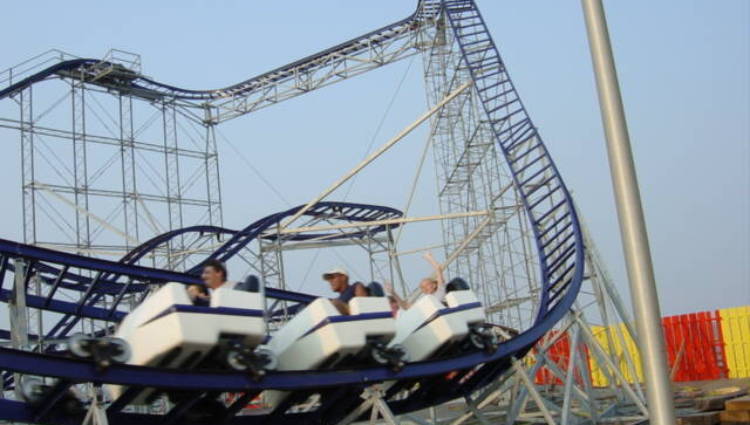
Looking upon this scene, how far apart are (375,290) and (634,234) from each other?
423cm

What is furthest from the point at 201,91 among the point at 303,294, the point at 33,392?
the point at 33,392

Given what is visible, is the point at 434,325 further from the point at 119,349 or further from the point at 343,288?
the point at 119,349

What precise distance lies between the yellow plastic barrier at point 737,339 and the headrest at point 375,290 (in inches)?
462

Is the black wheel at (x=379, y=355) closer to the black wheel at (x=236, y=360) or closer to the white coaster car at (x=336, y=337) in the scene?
the white coaster car at (x=336, y=337)

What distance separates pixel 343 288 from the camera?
8289 mm

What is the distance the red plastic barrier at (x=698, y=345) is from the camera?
18.4 m

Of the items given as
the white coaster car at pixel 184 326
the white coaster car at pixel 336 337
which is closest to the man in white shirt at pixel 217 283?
the white coaster car at pixel 184 326

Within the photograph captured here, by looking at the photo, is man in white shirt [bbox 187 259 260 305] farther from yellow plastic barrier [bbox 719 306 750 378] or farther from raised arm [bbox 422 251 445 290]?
yellow plastic barrier [bbox 719 306 750 378]

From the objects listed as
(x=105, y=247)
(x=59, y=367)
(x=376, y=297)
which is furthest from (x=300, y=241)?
(x=59, y=367)

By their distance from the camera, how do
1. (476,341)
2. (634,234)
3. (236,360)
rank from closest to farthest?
(634,234) → (236,360) → (476,341)

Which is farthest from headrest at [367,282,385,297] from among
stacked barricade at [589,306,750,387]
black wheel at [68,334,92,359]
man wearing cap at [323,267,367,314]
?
stacked barricade at [589,306,750,387]

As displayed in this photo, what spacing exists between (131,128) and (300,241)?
5.42 meters

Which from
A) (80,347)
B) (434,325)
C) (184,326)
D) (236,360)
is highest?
(434,325)

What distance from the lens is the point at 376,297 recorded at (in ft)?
26.8
